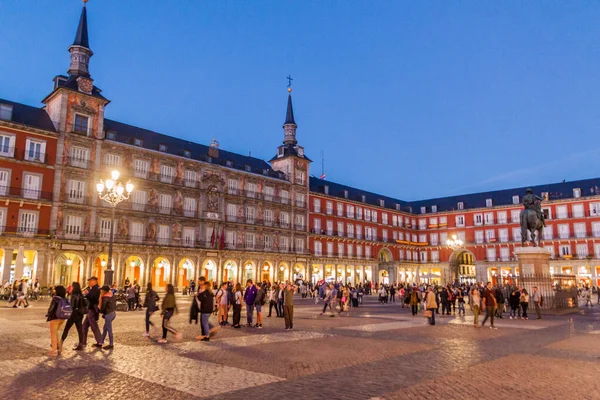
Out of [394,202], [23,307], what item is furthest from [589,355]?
[394,202]

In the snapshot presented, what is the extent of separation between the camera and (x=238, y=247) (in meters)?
48.2

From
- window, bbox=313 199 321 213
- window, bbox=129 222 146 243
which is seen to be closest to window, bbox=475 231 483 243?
window, bbox=313 199 321 213

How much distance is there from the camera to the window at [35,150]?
35.3 metres

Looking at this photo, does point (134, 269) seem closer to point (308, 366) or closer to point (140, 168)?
point (140, 168)

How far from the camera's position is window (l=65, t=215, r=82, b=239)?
36.4m

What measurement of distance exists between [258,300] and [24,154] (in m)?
29.4

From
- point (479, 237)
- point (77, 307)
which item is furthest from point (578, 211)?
point (77, 307)

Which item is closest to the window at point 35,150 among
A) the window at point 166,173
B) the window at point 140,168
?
the window at point 140,168

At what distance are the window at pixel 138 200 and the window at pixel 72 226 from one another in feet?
16.7

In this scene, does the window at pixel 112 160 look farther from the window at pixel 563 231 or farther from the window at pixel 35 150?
the window at pixel 563 231

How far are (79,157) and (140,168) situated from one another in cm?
553

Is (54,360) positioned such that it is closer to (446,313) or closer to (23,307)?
(23,307)

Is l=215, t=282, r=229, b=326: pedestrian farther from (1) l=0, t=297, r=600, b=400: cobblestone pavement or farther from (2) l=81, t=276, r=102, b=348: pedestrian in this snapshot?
(2) l=81, t=276, r=102, b=348: pedestrian

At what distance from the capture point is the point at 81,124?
38.5m
